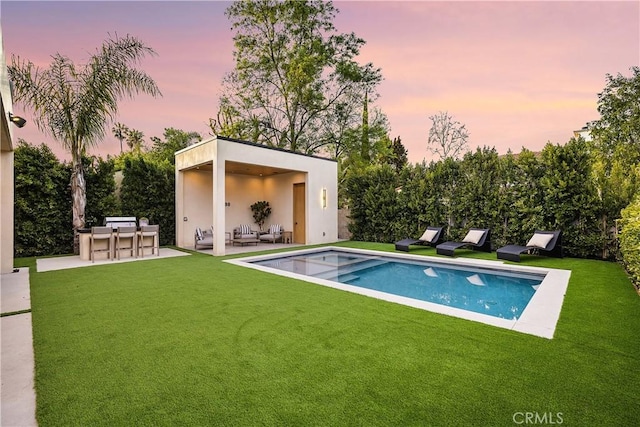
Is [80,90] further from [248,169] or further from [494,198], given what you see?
[494,198]

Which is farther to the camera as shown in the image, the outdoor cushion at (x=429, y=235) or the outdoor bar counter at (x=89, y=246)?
the outdoor cushion at (x=429, y=235)

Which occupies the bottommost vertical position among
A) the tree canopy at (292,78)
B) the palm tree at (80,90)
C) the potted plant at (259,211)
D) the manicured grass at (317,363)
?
the manicured grass at (317,363)

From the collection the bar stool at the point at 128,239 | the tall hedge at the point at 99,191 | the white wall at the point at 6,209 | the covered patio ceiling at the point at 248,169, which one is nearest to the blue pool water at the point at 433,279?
the bar stool at the point at 128,239

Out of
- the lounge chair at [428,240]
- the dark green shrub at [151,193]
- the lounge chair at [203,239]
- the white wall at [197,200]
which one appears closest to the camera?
the lounge chair at [428,240]

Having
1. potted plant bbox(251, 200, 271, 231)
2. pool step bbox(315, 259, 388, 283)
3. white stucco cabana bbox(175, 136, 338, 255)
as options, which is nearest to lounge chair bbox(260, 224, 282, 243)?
white stucco cabana bbox(175, 136, 338, 255)

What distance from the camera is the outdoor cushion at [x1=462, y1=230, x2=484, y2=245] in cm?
1031

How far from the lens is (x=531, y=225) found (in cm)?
999

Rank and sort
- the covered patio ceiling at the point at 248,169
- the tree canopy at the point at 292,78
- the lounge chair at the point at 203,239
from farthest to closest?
the tree canopy at the point at 292,78
the covered patio ceiling at the point at 248,169
the lounge chair at the point at 203,239

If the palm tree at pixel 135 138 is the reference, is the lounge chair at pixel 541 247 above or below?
below

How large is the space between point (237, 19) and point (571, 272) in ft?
74.1

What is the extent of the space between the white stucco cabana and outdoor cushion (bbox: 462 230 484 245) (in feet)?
20.2

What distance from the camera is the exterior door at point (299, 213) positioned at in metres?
14.4

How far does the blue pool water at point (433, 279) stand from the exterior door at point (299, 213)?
11.8 feet

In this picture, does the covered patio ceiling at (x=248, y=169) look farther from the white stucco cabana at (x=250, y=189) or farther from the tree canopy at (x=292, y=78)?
the tree canopy at (x=292, y=78)
